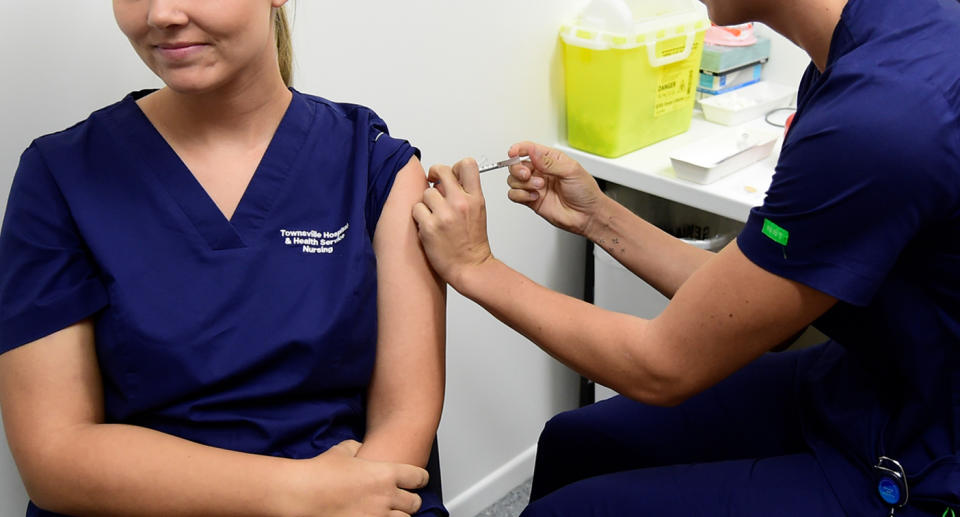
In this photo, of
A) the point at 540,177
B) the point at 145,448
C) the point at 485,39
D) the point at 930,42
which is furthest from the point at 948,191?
the point at 485,39

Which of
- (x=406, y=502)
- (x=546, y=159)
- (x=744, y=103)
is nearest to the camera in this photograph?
(x=406, y=502)

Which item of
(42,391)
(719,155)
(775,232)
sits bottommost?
(719,155)

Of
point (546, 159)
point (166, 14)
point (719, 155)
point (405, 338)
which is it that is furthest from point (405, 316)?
Result: point (719, 155)

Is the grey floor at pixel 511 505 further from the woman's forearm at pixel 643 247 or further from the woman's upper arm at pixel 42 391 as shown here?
the woman's upper arm at pixel 42 391

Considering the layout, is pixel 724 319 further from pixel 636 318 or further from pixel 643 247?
pixel 643 247

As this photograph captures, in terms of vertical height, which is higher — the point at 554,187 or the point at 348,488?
the point at 554,187

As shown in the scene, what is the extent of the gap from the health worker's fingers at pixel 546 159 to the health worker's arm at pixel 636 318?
15 cm

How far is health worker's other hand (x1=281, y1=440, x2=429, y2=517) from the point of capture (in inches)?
39.9

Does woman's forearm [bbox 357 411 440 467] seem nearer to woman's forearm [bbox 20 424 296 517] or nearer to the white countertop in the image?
woman's forearm [bbox 20 424 296 517]

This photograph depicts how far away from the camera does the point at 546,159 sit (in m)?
1.38

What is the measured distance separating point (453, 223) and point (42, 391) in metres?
0.52

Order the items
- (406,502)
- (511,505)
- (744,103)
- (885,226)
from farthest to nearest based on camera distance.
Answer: (511,505) → (744,103) → (406,502) → (885,226)

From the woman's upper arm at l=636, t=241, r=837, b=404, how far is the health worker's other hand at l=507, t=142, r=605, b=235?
331 millimetres

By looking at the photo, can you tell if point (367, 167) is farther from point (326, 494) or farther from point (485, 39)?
point (485, 39)
